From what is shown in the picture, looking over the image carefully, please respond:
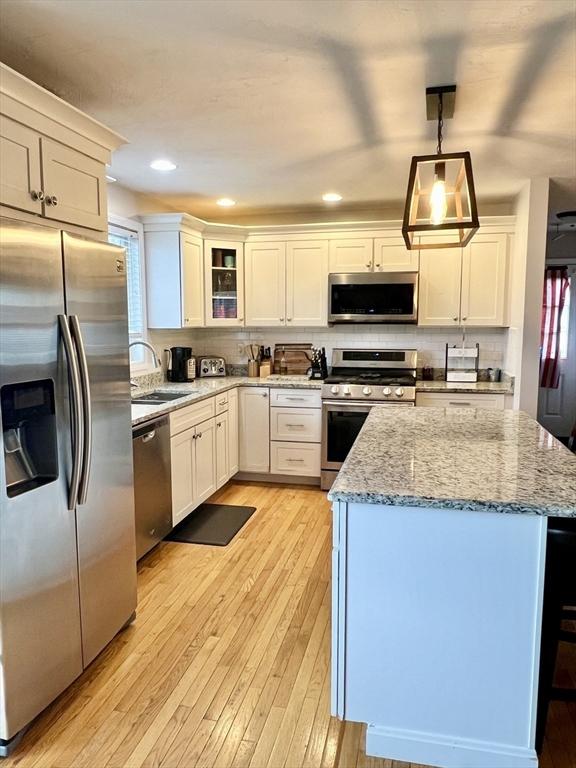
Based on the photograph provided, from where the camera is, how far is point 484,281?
434 centimetres

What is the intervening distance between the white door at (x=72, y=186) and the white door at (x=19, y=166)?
44mm

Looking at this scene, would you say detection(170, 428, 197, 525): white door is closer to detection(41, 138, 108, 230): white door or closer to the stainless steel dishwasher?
the stainless steel dishwasher

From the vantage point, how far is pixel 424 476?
5.74 ft

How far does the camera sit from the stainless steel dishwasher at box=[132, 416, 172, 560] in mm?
2910

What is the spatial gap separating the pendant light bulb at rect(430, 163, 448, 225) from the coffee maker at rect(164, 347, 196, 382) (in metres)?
2.82

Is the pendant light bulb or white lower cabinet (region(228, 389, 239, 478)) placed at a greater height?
the pendant light bulb

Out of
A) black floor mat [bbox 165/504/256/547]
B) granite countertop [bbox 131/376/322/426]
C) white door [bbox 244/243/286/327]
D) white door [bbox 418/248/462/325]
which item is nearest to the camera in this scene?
granite countertop [bbox 131/376/322/426]

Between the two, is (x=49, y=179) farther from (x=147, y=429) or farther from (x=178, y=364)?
(x=178, y=364)

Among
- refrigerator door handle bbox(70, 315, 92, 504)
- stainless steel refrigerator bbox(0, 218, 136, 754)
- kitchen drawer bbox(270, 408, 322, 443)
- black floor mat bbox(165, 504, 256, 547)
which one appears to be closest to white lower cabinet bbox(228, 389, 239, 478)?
kitchen drawer bbox(270, 408, 322, 443)

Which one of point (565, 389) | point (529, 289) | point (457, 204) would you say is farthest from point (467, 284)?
point (565, 389)

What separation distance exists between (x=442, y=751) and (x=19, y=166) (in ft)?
7.97

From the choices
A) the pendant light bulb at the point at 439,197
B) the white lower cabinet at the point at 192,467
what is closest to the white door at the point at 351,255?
the white lower cabinet at the point at 192,467

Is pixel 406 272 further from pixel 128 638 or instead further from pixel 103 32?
pixel 128 638

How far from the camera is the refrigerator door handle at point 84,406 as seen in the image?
75.8 inches
